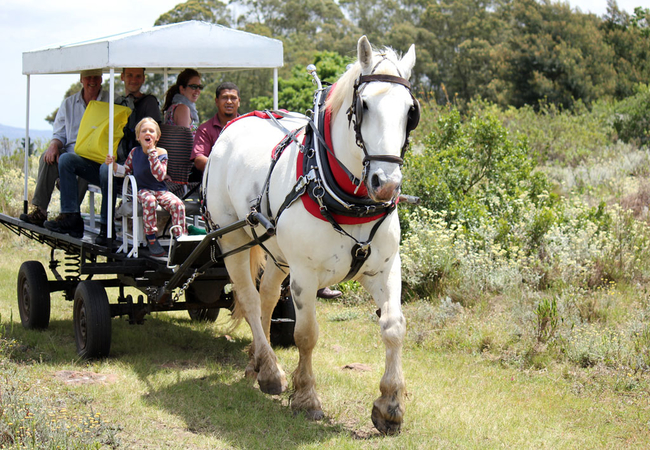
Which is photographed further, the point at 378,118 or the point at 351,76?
the point at 351,76

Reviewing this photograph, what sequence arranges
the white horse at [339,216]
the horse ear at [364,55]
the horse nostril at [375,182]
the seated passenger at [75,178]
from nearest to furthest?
1. the horse nostril at [375,182]
2. the white horse at [339,216]
3. the horse ear at [364,55]
4. the seated passenger at [75,178]

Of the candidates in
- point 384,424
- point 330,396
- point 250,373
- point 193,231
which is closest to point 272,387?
point 330,396

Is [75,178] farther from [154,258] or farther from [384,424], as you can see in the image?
[384,424]

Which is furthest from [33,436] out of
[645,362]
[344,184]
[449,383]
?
[645,362]

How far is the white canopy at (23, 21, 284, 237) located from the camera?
5301 millimetres

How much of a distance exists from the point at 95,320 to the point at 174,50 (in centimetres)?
231

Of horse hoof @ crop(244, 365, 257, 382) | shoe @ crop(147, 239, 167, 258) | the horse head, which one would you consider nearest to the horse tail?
horse hoof @ crop(244, 365, 257, 382)

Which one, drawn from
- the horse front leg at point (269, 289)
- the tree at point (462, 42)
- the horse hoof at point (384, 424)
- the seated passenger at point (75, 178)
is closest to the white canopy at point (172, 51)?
the seated passenger at point (75, 178)

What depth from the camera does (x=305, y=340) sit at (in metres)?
4.41

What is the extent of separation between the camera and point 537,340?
5660 millimetres

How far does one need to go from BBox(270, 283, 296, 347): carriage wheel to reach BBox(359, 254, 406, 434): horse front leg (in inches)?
78.7

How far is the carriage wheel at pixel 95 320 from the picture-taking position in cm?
553

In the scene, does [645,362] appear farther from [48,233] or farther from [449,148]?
[48,233]

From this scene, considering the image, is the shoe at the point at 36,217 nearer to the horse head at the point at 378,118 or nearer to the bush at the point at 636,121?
the horse head at the point at 378,118
